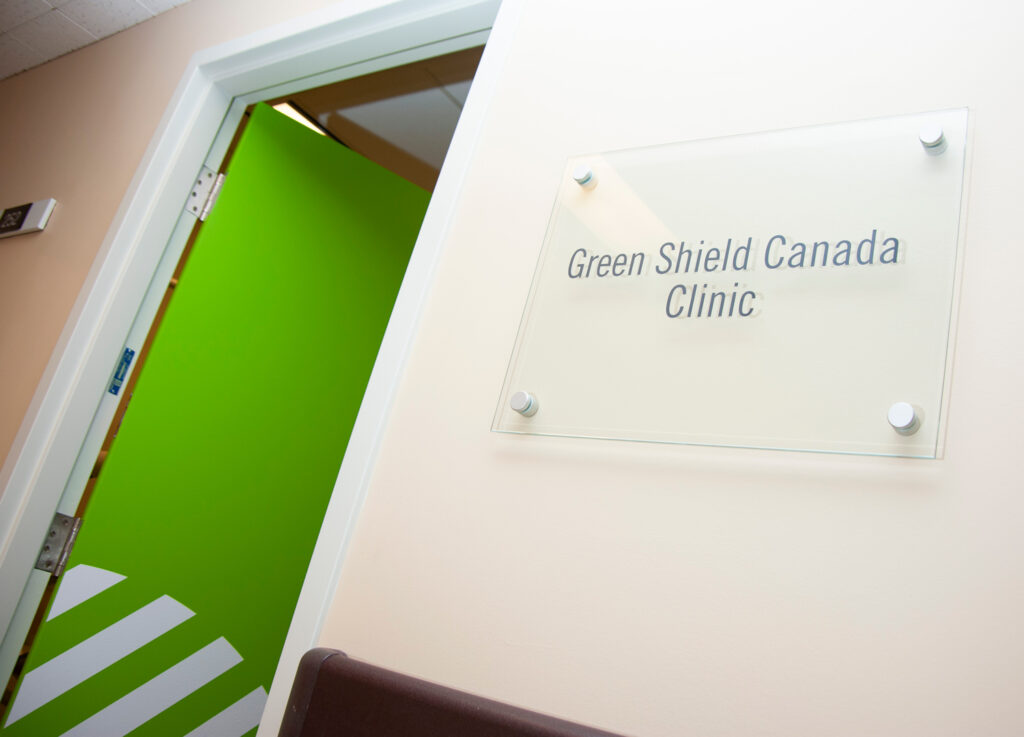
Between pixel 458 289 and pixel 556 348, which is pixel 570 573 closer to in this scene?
pixel 556 348

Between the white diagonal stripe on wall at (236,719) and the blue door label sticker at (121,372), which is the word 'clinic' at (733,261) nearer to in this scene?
the blue door label sticker at (121,372)

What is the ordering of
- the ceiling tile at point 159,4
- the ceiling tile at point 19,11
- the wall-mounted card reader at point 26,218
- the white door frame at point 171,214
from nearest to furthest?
the white door frame at point 171,214, the wall-mounted card reader at point 26,218, the ceiling tile at point 159,4, the ceiling tile at point 19,11

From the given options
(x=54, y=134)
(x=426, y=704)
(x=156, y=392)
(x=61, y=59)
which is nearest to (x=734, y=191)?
(x=426, y=704)

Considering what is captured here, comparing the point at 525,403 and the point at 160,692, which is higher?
the point at 525,403

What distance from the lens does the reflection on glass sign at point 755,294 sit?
796mm

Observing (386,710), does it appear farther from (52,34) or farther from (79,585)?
(52,34)

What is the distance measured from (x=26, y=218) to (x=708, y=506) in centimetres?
237

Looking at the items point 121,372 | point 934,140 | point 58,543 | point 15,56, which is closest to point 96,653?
point 58,543

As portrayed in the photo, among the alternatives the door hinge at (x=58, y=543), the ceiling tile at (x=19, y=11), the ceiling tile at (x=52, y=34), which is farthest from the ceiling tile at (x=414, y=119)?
the door hinge at (x=58, y=543)

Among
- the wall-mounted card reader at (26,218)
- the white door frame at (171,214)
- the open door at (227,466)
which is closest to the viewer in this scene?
the white door frame at (171,214)

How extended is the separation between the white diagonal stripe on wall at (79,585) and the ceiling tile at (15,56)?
2098 mm

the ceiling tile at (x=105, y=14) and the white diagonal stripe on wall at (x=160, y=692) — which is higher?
the ceiling tile at (x=105, y=14)

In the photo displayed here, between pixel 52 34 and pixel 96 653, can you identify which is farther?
pixel 52 34

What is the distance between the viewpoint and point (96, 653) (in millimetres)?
1791
